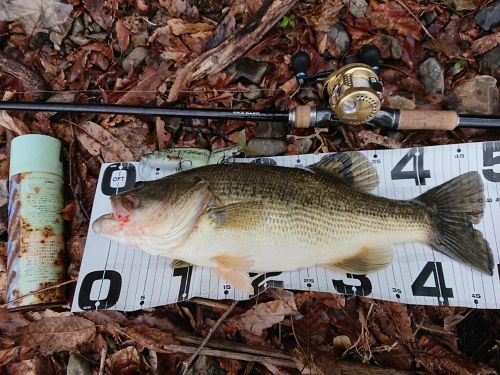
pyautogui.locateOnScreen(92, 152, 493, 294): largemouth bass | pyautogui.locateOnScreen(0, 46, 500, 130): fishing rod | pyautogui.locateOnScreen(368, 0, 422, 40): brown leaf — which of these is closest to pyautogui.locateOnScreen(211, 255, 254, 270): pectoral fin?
pyautogui.locateOnScreen(92, 152, 493, 294): largemouth bass

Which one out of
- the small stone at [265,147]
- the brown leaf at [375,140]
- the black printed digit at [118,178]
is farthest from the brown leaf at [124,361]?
the brown leaf at [375,140]

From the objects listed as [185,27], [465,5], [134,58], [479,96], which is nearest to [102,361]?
[134,58]

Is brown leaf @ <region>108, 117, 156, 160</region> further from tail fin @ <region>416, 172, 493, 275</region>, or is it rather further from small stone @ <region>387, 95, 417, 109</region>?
tail fin @ <region>416, 172, 493, 275</region>

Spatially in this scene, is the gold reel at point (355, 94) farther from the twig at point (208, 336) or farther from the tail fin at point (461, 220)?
the twig at point (208, 336)

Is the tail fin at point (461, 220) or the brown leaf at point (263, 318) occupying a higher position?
the tail fin at point (461, 220)

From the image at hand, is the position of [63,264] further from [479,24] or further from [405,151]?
[479,24]

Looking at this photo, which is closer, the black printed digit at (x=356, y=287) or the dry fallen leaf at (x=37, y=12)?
the black printed digit at (x=356, y=287)

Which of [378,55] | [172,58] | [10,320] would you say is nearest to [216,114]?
[172,58]
